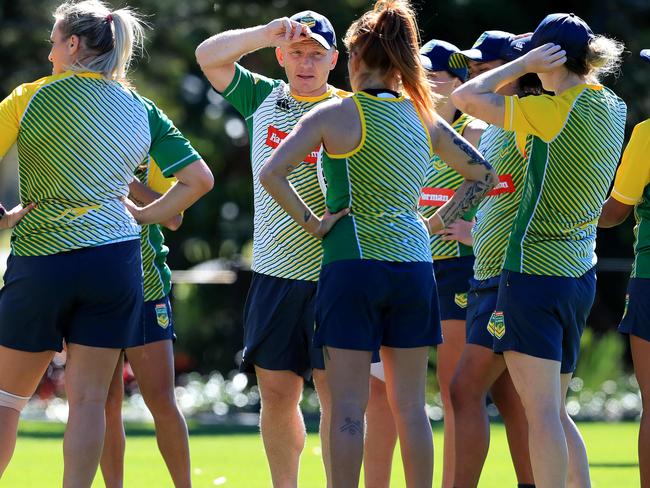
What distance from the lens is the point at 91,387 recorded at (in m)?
5.45

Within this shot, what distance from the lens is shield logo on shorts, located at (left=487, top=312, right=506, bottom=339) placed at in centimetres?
566

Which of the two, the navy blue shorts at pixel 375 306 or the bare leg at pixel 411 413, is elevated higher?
the navy blue shorts at pixel 375 306

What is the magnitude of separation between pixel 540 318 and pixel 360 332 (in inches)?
34.4

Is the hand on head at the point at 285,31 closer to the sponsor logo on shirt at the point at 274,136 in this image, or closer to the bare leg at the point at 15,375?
the sponsor logo on shirt at the point at 274,136

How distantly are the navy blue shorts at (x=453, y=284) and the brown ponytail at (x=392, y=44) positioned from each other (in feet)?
5.00

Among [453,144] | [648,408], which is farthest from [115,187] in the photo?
[648,408]

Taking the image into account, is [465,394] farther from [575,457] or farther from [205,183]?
[205,183]

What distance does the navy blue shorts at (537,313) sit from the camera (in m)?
5.57

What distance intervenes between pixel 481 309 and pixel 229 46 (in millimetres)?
1805

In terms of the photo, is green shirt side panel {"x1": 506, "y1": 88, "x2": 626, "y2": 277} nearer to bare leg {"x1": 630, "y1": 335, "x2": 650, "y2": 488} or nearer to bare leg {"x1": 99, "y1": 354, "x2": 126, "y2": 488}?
bare leg {"x1": 630, "y1": 335, "x2": 650, "y2": 488}

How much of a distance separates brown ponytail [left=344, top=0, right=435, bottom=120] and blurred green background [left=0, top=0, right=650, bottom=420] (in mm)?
10795

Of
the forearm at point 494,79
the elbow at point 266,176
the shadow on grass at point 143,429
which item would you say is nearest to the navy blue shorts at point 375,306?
the elbow at point 266,176

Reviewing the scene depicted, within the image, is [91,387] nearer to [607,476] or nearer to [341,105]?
[341,105]

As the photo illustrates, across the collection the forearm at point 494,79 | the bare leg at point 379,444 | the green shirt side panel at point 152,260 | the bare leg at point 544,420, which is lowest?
the bare leg at point 379,444
